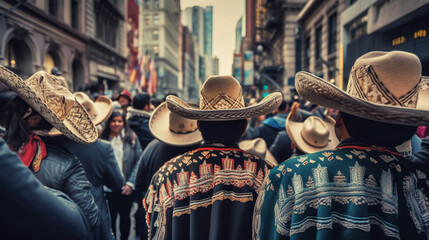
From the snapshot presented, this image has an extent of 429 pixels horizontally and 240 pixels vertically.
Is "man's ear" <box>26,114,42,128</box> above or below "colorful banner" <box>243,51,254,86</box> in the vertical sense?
below

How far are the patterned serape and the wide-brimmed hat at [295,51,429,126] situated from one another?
21cm

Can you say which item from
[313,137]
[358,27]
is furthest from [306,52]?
[313,137]

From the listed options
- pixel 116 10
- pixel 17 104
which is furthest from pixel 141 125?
pixel 116 10

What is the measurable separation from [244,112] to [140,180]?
6.97ft

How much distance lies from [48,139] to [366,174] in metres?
2.07

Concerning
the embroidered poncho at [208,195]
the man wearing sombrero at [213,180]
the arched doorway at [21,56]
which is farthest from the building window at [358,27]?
the arched doorway at [21,56]

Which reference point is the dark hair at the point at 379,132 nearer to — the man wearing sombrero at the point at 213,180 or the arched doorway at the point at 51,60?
the man wearing sombrero at the point at 213,180

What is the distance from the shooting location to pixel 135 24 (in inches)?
1656

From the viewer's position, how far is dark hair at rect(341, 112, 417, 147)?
5.54 ft

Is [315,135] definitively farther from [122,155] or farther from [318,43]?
[318,43]

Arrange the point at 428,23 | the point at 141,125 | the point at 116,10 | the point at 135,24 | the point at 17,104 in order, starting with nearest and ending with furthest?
the point at 17,104, the point at 141,125, the point at 428,23, the point at 116,10, the point at 135,24

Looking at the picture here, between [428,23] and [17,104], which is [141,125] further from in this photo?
[428,23]

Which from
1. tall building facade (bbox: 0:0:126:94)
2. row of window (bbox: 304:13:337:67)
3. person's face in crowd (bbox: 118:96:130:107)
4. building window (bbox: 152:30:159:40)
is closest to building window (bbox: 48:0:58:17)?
tall building facade (bbox: 0:0:126:94)

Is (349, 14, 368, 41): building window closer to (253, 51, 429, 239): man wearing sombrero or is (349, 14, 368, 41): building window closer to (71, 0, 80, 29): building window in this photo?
(253, 51, 429, 239): man wearing sombrero
